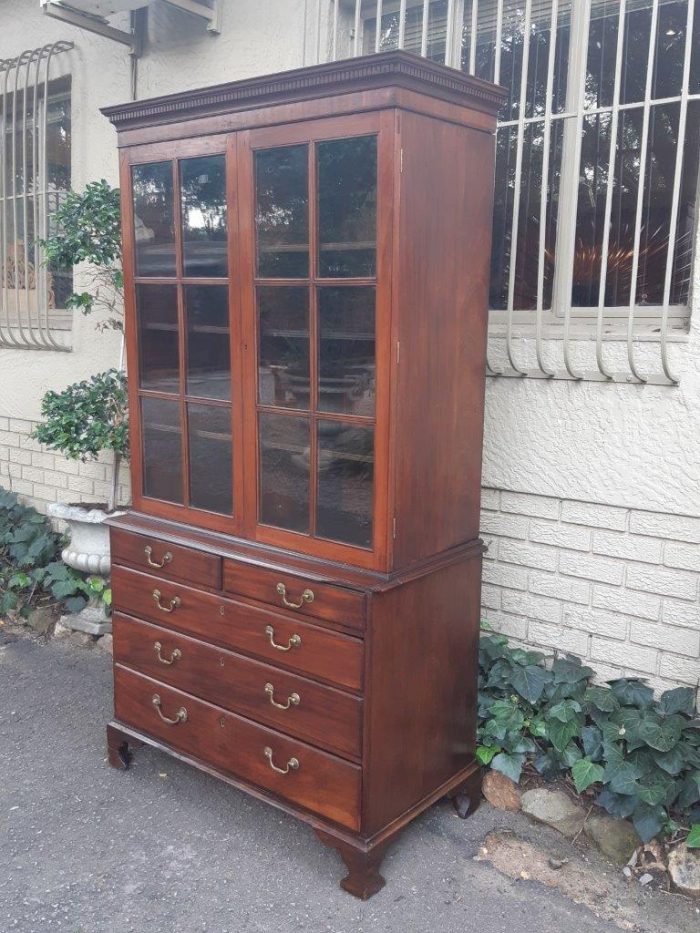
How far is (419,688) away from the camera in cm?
245

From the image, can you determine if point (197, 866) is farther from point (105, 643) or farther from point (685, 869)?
point (105, 643)

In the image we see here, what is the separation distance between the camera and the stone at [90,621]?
4.00m

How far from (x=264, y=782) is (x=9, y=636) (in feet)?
6.93

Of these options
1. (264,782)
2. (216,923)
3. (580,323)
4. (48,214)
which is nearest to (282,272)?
(580,323)

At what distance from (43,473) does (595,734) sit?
319cm

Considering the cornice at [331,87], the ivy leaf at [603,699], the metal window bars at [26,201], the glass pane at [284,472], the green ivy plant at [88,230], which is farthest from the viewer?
the metal window bars at [26,201]

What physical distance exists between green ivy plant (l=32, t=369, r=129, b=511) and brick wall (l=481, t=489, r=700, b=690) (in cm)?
165

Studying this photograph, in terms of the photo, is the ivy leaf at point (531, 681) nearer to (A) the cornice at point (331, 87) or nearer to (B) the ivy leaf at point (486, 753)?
(B) the ivy leaf at point (486, 753)

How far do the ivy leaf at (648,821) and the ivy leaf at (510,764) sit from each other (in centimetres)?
39

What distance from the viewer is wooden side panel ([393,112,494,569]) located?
216 cm

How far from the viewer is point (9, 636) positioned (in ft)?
13.6

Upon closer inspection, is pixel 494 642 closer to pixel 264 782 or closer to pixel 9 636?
pixel 264 782

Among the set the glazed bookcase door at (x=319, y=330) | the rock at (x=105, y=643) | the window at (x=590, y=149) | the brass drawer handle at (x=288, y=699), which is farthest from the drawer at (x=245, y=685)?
the window at (x=590, y=149)

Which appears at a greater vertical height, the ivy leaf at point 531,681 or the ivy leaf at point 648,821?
the ivy leaf at point 531,681
